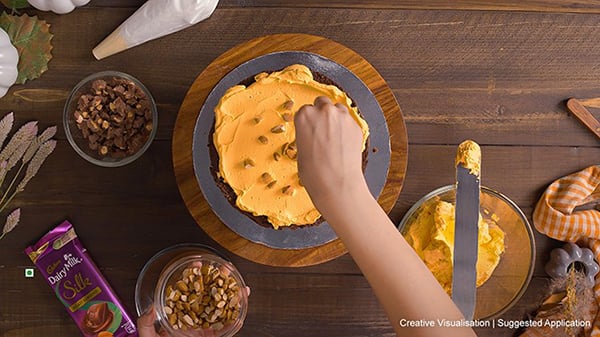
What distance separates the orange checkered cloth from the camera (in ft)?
4.33

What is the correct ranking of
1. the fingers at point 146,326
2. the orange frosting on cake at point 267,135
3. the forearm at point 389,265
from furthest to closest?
the fingers at point 146,326, the orange frosting on cake at point 267,135, the forearm at point 389,265

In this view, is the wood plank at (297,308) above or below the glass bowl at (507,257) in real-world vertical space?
below

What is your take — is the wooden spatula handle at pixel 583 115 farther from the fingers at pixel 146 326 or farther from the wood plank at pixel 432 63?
the fingers at pixel 146 326

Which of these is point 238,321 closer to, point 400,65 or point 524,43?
point 400,65

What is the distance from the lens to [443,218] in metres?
1.26

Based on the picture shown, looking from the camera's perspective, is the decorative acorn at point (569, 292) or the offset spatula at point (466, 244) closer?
the offset spatula at point (466, 244)

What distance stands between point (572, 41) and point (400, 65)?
390 mm

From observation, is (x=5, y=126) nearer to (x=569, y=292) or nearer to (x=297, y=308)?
(x=297, y=308)

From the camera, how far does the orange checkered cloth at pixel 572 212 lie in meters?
1.32

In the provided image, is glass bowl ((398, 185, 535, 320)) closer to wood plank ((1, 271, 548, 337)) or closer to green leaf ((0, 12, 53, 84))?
wood plank ((1, 271, 548, 337))

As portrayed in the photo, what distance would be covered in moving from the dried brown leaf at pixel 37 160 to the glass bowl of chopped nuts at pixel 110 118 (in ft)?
0.20

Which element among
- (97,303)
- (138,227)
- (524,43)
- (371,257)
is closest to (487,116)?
(524,43)

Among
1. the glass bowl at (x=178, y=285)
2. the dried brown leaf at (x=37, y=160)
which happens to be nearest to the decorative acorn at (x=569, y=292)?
the glass bowl at (x=178, y=285)

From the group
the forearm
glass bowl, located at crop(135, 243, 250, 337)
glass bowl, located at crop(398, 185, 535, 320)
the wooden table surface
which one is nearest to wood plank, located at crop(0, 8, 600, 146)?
the wooden table surface
